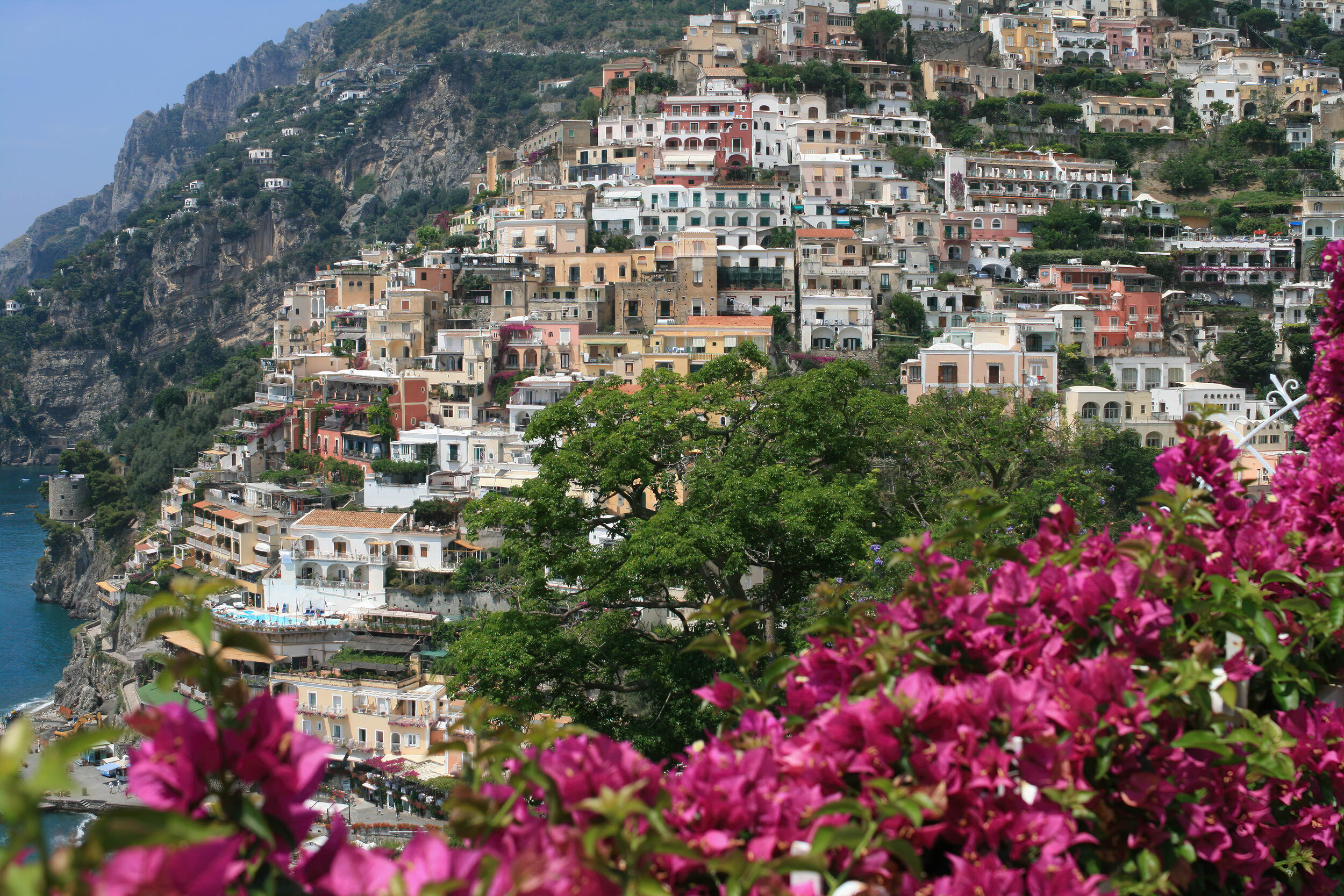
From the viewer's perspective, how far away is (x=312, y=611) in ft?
101

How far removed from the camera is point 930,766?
2.60 m

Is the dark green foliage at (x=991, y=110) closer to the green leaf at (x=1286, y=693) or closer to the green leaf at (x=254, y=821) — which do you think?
the green leaf at (x=1286, y=693)

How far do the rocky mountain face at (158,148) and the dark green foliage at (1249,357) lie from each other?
138901mm

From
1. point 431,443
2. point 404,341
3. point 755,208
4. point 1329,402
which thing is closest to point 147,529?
point 404,341

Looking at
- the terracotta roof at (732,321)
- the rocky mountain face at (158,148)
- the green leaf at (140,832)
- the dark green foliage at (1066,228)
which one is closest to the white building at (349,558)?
the terracotta roof at (732,321)

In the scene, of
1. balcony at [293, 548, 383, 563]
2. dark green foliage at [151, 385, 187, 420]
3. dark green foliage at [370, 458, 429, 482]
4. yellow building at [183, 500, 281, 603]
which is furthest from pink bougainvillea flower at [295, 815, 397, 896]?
dark green foliage at [151, 385, 187, 420]

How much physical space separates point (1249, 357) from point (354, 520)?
28.0 metres

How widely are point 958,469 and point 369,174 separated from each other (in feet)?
289

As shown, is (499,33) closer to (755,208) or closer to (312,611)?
(755,208)

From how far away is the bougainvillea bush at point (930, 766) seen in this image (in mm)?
2164

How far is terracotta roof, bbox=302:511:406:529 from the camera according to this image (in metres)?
31.5

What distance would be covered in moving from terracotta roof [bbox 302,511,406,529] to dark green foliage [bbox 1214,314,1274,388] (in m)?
26.3

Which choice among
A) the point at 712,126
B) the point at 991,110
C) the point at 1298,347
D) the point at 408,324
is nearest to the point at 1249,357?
the point at 1298,347

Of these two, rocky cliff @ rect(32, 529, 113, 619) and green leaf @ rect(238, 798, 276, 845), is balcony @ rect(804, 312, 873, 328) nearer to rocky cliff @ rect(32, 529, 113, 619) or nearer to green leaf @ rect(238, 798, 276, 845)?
rocky cliff @ rect(32, 529, 113, 619)
